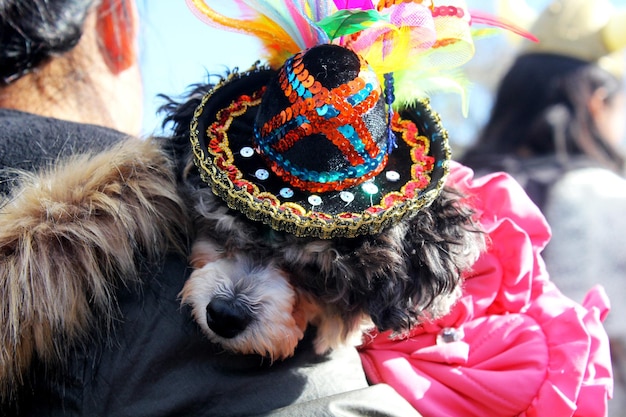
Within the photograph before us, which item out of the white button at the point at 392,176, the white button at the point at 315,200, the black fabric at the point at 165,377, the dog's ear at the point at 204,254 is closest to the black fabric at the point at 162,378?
the black fabric at the point at 165,377

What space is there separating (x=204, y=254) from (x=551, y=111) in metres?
3.67

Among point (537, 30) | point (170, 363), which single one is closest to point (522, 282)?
point (170, 363)

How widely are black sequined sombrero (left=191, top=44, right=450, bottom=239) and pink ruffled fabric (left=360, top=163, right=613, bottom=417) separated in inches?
13.8

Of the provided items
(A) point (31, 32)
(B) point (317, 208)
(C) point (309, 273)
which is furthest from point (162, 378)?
(A) point (31, 32)

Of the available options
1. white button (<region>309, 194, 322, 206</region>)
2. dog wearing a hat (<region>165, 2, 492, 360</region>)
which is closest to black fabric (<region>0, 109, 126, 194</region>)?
dog wearing a hat (<region>165, 2, 492, 360</region>)

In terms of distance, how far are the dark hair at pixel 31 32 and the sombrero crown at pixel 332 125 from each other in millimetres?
654

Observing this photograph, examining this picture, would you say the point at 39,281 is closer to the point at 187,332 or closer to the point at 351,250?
the point at 187,332

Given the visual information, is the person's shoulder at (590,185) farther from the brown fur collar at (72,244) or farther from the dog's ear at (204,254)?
the brown fur collar at (72,244)

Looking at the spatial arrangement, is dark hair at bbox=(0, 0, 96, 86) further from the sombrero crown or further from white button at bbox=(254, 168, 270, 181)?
white button at bbox=(254, 168, 270, 181)

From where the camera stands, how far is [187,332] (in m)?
1.87

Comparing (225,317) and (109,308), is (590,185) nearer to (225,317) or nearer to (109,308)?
(225,317)

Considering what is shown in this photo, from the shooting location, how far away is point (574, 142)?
15.6ft

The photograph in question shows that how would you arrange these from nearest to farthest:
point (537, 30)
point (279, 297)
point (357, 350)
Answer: point (279, 297) → point (357, 350) → point (537, 30)

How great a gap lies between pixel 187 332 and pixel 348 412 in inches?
19.5
